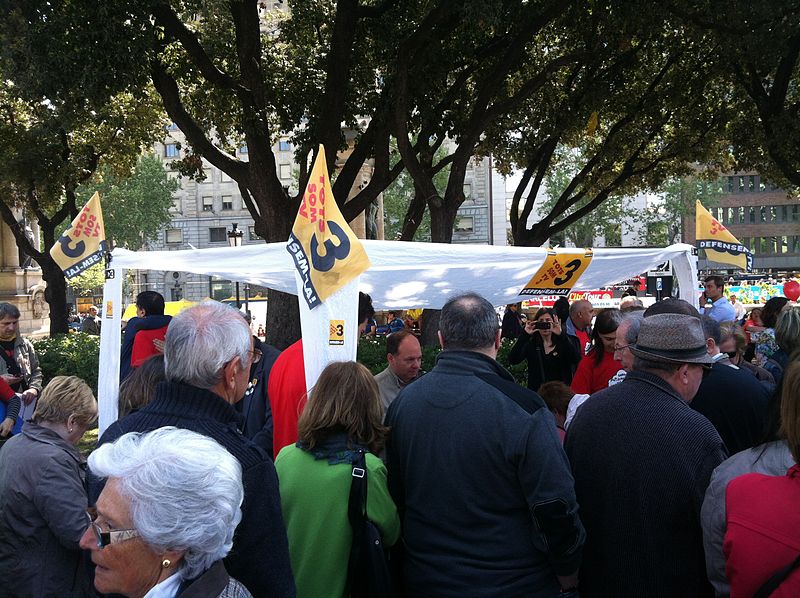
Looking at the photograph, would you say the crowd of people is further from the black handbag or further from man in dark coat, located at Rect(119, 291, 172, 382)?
man in dark coat, located at Rect(119, 291, 172, 382)

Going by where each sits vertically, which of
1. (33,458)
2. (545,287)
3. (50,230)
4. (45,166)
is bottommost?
(33,458)

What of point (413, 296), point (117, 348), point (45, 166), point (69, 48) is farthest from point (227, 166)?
point (45, 166)

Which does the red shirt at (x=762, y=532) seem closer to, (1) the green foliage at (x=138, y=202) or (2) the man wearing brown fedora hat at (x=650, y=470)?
(2) the man wearing brown fedora hat at (x=650, y=470)

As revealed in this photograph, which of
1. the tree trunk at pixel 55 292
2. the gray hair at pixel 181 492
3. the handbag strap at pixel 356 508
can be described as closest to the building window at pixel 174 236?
the tree trunk at pixel 55 292

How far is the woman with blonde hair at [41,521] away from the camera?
3.24m

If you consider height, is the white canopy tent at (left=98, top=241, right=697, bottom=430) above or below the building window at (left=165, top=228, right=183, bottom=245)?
below

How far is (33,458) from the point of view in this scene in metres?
3.35

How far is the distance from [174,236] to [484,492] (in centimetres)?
6526

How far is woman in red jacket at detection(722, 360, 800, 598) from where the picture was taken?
194cm

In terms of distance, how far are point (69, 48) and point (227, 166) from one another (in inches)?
138

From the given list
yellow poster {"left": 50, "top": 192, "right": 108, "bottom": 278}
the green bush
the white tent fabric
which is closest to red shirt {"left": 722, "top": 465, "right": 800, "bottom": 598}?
the white tent fabric

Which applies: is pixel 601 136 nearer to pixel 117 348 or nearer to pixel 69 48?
pixel 69 48

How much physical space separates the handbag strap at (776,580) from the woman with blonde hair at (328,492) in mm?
1407

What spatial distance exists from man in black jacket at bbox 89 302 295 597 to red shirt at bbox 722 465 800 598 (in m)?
1.34
